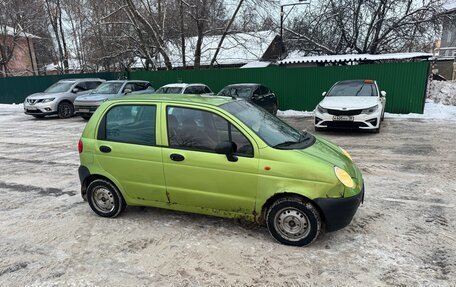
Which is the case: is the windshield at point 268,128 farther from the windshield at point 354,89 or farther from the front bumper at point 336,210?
the windshield at point 354,89

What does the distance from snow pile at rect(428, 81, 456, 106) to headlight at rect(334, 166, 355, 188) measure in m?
16.2

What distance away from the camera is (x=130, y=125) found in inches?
165

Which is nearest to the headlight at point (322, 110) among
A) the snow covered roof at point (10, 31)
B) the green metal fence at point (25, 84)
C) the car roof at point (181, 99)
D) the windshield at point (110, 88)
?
the car roof at point (181, 99)

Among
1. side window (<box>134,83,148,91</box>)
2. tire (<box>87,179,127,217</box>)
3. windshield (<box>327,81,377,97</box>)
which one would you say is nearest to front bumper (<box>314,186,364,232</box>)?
tire (<box>87,179,127,217</box>)

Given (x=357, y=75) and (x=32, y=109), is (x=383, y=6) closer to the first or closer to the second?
(x=357, y=75)

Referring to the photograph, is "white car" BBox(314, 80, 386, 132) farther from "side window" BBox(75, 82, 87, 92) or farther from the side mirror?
"side window" BBox(75, 82, 87, 92)

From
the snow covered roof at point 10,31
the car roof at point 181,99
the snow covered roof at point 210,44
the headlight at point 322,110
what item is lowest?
the headlight at point 322,110

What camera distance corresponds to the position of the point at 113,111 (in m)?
4.32

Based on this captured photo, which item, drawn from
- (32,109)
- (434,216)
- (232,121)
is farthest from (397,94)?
(32,109)

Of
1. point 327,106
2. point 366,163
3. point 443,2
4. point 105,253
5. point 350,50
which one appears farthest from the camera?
point 350,50

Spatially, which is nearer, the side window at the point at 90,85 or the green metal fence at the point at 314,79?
the green metal fence at the point at 314,79

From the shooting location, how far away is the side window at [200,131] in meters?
3.70

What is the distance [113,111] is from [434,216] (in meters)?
4.31

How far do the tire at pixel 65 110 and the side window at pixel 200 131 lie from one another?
13.4 metres
